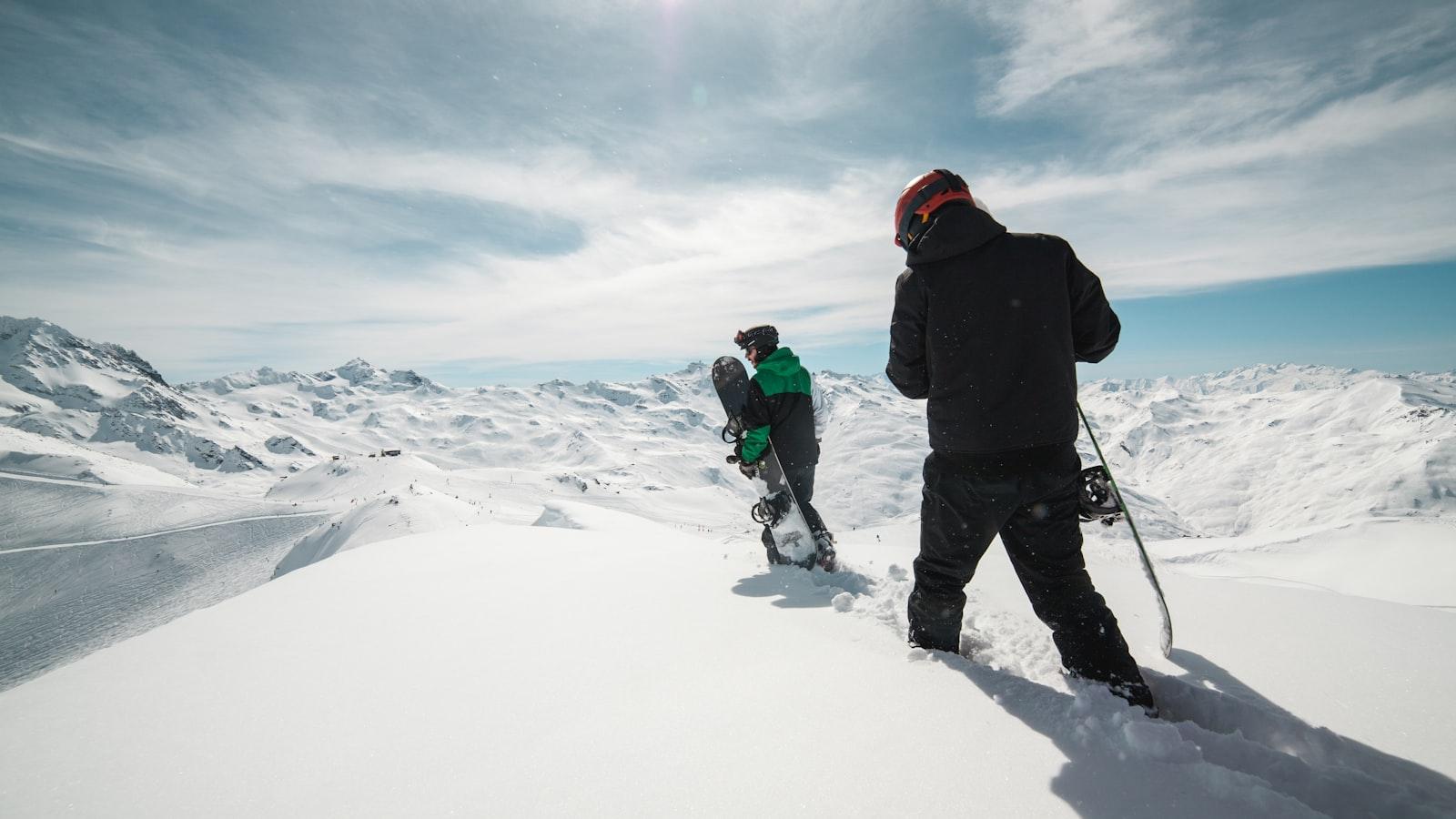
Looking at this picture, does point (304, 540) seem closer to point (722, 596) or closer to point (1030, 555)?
point (722, 596)

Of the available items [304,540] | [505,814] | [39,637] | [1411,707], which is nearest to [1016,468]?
[1411,707]

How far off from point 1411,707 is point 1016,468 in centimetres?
193

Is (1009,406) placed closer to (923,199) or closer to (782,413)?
(923,199)

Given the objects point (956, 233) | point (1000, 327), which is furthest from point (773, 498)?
point (956, 233)

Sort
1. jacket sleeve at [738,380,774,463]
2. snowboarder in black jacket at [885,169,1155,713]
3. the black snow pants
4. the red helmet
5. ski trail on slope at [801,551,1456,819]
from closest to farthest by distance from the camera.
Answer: ski trail on slope at [801,551,1456,819], the black snow pants, snowboarder in black jacket at [885,169,1155,713], the red helmet, jacket sleeve at [738,380,774,463]

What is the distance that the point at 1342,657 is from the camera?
120 inches

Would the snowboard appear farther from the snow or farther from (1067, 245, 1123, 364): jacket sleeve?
(1067, 245, 1123, 364): jacket sleeve

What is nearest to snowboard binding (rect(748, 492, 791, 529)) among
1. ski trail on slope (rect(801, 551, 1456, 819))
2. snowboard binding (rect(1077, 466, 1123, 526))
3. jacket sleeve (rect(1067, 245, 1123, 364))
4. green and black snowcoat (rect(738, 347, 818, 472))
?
green and black snowcoat (rect(738, 347, 818, 472))

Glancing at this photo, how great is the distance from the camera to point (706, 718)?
2451 millimetres

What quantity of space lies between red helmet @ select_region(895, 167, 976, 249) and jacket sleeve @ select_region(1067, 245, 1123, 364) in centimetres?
73

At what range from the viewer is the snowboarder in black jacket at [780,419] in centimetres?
621

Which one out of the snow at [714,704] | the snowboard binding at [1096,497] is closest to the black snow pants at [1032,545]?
the snowboard binding at [1096,497]

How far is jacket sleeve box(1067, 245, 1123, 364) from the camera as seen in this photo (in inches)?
126

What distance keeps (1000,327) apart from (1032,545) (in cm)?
123
